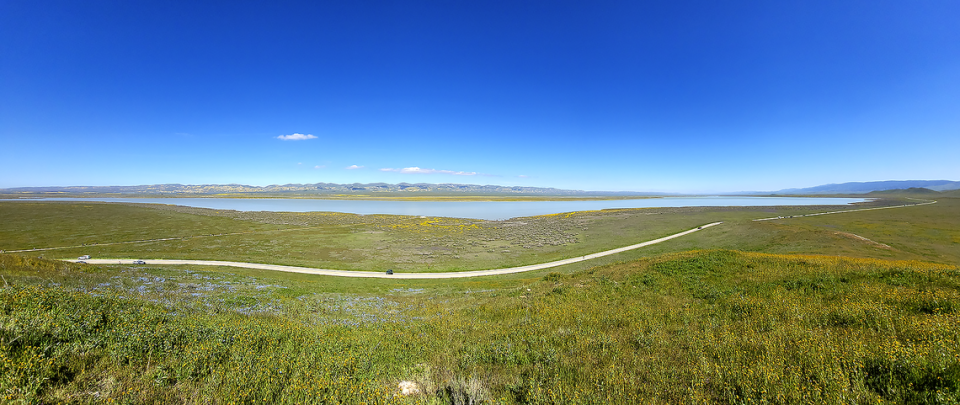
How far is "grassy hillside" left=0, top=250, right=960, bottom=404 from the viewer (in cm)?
452

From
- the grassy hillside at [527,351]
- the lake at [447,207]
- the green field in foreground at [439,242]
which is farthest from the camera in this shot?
the lake at [447,207]

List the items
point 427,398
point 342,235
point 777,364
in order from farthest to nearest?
point 342,235
point 777,364
point 427,398

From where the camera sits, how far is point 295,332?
8.62 metres

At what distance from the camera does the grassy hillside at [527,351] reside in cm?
452

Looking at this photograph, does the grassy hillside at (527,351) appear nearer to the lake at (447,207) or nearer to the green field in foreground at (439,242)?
the green field in foreground at (439,242)

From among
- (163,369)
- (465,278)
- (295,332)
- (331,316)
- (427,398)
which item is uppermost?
(163,369)

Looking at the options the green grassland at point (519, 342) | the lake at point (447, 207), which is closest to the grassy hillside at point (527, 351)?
the green grassland at point (519, 342)

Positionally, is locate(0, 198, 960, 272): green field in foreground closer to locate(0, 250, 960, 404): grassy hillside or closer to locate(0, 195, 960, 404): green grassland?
locate(0, 195, 960, 404): green grassland

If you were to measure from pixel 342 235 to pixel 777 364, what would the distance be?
2256 inches

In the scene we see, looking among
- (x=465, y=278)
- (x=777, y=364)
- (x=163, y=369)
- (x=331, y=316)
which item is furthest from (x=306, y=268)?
(x=777, y=364)

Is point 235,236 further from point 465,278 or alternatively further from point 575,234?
point 575,234

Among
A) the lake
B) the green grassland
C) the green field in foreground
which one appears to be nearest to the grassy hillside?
the green grassland

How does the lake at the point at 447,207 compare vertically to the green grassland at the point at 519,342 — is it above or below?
below

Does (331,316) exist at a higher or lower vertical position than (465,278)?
higher
